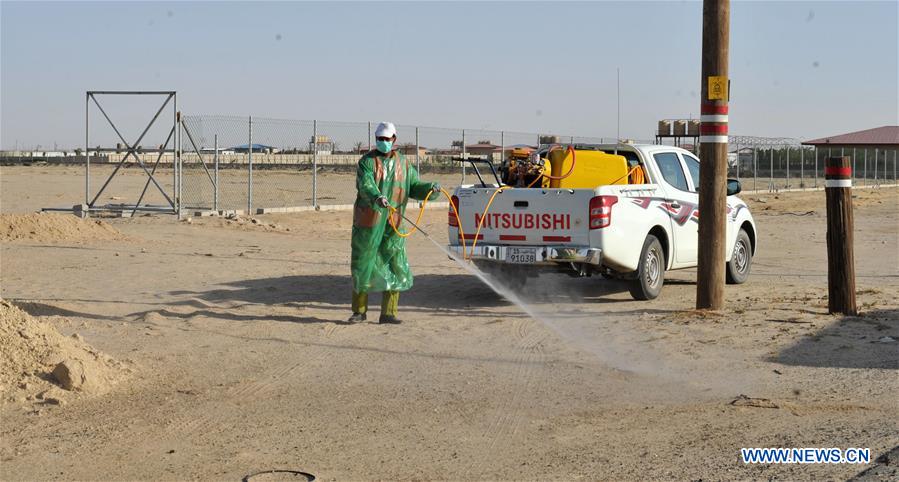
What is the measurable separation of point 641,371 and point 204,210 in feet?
55.7

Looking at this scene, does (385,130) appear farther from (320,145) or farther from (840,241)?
(320,145)

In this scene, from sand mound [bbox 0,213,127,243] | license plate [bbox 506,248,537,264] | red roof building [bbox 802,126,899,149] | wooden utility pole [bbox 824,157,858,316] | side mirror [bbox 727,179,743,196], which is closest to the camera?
wooden utility pole [bbox 824,157,858,316]

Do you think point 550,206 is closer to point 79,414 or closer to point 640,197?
point 640,197

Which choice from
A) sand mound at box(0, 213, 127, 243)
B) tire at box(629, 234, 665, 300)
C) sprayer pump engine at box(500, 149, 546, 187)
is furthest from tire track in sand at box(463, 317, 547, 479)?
sand mound at box(0, 213, 127, 243)

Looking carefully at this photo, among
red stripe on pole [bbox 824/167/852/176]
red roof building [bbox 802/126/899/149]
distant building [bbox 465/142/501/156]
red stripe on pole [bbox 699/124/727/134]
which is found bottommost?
red stripe on pole [bbox 824/167/852/176]

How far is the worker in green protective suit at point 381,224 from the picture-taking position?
1032cm

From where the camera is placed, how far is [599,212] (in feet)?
37.1

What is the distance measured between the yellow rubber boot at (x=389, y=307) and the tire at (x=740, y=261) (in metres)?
5.01

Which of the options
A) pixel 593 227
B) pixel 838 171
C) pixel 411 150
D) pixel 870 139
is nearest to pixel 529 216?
pixel 593 227

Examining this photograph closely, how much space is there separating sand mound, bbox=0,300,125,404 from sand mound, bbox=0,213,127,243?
9.77 m

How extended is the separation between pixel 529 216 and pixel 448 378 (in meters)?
3.73

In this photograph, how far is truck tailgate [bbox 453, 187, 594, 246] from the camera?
449 inches

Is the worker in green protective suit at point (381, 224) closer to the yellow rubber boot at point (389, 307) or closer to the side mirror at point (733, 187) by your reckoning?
the yellow rubber boot at point (389, 307)

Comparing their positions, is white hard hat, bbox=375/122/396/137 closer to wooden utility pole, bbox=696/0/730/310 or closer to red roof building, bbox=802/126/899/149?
wooden utility pole, bbox=696/0/730/310
